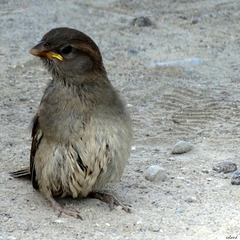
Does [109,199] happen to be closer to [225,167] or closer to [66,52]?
[225,167]

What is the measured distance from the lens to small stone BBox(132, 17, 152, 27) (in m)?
10.9

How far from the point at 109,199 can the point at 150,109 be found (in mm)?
2364

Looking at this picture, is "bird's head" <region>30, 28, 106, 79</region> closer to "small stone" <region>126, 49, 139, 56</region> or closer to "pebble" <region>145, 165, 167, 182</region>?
"pebble" <region>145, 165, 167, 182</region>

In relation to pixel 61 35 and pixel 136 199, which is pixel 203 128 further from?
pixel 61 35

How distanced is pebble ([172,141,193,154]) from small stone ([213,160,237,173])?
495 mm

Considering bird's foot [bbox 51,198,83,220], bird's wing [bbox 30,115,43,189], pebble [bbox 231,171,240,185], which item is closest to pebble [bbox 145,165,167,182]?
pebble [bbox 231,171,240,185]

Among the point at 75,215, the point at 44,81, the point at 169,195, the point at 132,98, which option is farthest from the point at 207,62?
the point at 75,215

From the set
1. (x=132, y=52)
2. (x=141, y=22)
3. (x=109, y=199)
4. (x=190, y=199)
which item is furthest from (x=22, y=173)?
(x=141, y=22)

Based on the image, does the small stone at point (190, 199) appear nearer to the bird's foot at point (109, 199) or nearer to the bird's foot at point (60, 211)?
the bird's foot at point (109, 199)

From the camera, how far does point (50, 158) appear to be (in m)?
5.36

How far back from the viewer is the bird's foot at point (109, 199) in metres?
5.60

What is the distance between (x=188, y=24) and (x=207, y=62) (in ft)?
5.78

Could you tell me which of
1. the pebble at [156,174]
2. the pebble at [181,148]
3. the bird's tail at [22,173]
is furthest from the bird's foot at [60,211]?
the pebble at [181,148]

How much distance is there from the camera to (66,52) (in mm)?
5297
